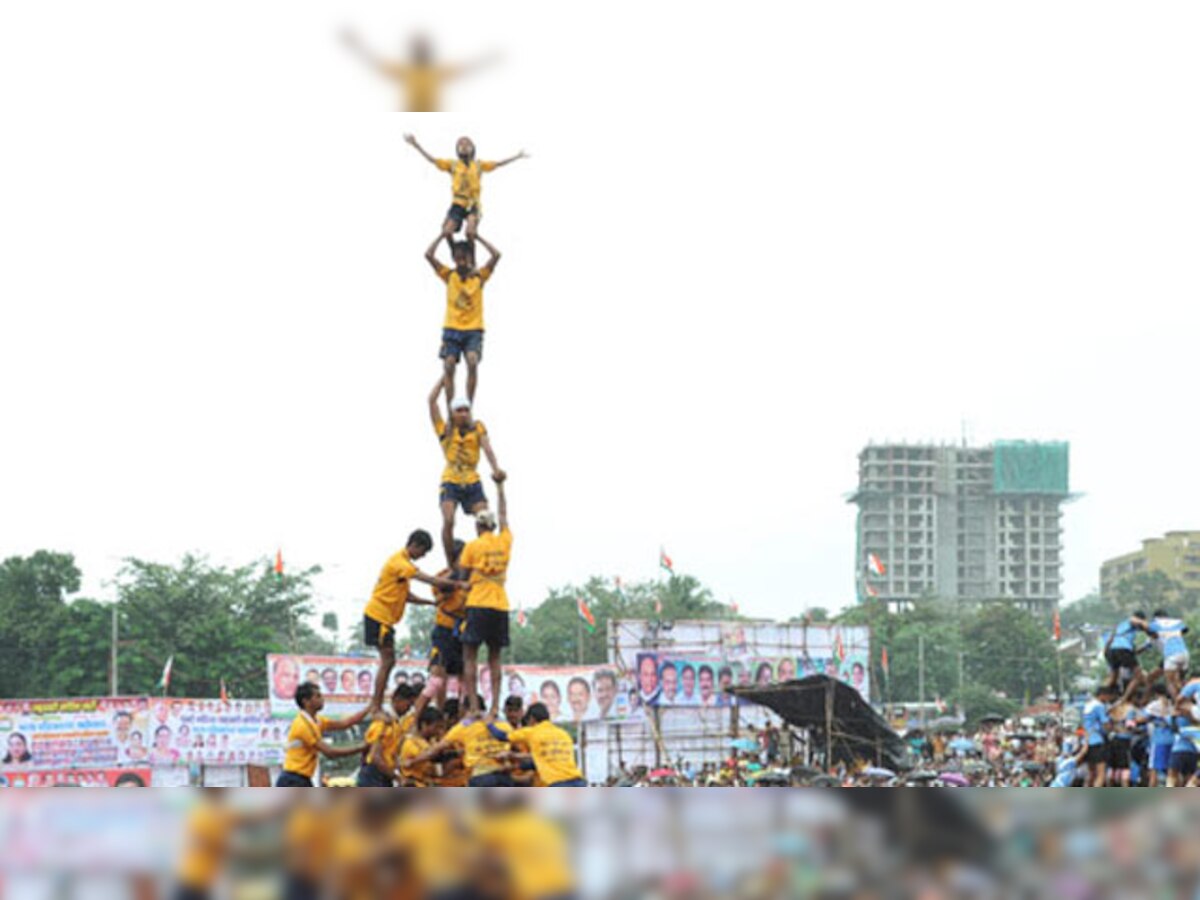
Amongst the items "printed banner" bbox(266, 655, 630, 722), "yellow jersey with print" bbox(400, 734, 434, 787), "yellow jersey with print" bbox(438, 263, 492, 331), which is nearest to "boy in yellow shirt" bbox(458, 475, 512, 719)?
"yellow jersey with print" bbox(400, 734, 434, 787)

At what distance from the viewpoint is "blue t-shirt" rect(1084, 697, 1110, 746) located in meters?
15.6

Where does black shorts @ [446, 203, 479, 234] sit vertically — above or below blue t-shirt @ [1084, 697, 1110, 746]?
above

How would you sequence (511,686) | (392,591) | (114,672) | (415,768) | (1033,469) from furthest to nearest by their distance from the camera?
1. (1033,469)
2. (114,672)
3. (511,686)
4. (392,591)
5. (415,768)

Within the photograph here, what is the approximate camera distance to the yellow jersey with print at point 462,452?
48.8 feet

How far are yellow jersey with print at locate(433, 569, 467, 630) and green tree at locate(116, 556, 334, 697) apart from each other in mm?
37161

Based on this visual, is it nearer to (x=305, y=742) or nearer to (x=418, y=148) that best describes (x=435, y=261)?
(x=418, y=148)

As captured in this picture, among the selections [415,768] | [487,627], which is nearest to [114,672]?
[487,627]

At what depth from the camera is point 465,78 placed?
43.1 ft

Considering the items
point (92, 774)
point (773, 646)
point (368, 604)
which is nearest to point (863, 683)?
point (773, 646)

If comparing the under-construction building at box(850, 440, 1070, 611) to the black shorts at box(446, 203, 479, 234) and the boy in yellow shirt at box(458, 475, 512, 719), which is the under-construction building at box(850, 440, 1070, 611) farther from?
the boy in yellow shirt at box(458, 475, 512, 719)

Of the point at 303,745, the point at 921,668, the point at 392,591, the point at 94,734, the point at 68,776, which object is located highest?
the point at 392,591

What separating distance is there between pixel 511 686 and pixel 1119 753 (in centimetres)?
2120

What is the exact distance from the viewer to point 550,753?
36.2ft

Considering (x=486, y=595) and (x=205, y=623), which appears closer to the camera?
(x=486, y=595)
